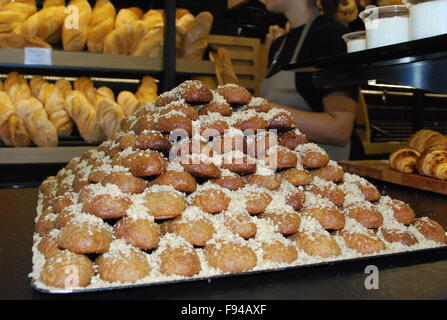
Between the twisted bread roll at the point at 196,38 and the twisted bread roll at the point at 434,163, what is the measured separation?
5.67 ft

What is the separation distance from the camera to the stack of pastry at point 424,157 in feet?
7.95

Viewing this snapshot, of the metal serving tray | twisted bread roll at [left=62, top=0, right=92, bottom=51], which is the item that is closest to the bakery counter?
the metal serving tray

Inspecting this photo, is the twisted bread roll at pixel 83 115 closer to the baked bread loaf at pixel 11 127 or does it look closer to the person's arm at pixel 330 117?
the baked bread loaf at pixel 11 127

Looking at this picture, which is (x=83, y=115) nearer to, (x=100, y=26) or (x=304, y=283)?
Result: (x=100, y=26)

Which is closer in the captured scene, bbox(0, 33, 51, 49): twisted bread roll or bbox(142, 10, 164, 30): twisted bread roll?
bbox(0, 33, 51, 49): twisted bread roll

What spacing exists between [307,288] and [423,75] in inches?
27.4

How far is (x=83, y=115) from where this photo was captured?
9.71ft

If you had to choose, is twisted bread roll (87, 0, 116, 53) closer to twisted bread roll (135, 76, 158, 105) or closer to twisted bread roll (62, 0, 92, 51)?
twisted bread roll (62, 0, 92, 51)

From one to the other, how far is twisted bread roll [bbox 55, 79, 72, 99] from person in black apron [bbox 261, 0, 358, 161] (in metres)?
1.40

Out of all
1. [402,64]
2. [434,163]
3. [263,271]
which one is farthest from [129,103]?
[263,271]

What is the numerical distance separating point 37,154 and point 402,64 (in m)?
2.32

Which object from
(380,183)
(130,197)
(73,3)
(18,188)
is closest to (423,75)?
(130,197)

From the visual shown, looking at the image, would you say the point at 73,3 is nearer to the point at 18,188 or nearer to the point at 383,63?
the point at 18,188

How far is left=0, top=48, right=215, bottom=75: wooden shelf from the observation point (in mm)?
2770
